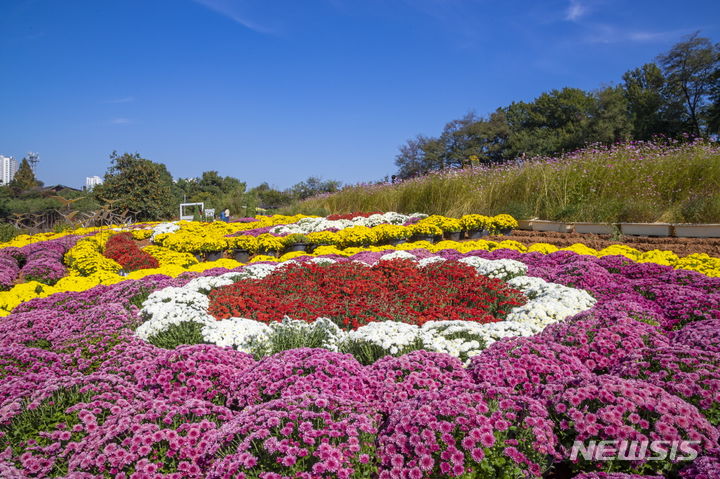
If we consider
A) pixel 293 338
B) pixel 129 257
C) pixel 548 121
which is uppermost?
pixel 548 121

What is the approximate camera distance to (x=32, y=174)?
65.5 metres

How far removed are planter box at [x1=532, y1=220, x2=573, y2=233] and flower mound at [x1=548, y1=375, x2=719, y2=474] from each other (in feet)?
29.1

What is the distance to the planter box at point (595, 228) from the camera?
9.51 metres

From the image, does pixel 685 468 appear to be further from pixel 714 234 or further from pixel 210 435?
pixel 714 234

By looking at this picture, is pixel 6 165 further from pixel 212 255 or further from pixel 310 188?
pixel 212 255

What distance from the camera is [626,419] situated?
2070 millimetres

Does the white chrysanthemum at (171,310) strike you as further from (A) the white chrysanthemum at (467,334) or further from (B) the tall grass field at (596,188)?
(B) the tall grass field at (596,188)

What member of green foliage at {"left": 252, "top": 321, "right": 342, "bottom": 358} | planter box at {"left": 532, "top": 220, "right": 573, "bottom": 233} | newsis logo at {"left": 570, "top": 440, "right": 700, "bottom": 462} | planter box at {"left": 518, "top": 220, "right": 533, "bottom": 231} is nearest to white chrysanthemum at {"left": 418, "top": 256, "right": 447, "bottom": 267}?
green foliage at {"left": 252, "top": 321, "right": 342, "bottom": 358}

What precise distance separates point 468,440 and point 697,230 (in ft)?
28.8

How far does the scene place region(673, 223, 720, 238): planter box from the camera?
806cm

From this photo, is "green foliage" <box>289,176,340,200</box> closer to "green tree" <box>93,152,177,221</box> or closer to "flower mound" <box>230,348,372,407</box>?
"green tree" <box>93,152,177,221</box>

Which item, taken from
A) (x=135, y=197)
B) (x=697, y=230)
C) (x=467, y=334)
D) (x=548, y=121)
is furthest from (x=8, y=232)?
(x=548, y=121)

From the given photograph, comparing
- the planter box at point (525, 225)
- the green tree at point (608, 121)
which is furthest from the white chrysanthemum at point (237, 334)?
the green tree at point (608, 121)

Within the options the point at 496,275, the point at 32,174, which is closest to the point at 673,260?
the point at 496,275
